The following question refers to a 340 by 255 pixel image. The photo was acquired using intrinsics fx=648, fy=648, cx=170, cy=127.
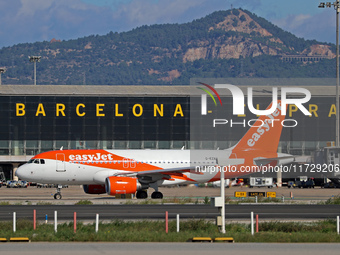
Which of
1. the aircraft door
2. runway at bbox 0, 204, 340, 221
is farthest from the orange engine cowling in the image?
runway at bbox 0, 204, 340, 221

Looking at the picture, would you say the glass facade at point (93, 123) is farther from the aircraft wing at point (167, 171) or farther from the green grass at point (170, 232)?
the green grass at point (170, 232)

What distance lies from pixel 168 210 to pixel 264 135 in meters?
19.1

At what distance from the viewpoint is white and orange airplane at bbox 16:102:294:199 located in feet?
170

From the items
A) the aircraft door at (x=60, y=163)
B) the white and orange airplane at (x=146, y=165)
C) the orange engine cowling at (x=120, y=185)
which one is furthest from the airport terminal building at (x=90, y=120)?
the orange engine cowling at (x=120, y=185)

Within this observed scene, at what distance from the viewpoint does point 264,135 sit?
56.5m

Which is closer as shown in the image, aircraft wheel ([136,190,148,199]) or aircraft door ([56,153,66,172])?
aircraft door ([56,153,66,172])

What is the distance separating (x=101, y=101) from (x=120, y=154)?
164ft

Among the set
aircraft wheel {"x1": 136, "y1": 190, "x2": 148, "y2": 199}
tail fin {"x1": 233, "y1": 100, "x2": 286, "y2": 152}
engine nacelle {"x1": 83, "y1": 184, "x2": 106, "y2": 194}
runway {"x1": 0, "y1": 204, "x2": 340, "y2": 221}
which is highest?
tail fin {"x1": 233, "y1": 100, "x2": 286, "y2": 152}

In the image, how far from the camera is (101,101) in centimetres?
10312

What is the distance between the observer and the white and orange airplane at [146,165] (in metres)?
51.9

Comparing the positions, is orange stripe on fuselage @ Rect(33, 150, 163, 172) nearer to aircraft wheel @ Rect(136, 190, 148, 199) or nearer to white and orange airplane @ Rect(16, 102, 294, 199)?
white and orange airplane @ Rect(16, 102, 294, 199)

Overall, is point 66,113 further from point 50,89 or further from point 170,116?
point 170,116
